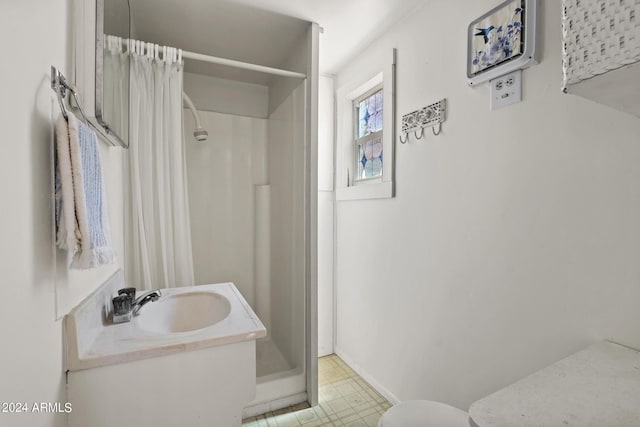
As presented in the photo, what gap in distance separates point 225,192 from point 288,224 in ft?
2.30

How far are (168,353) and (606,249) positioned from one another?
143 centimetres

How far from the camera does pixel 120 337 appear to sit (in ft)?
3.41

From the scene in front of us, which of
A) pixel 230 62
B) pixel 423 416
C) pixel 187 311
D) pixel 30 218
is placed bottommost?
pixel 423 416

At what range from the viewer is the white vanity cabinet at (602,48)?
18.2 inches

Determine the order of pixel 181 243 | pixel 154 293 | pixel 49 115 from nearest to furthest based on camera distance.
A: 1. pixel 49 115
2. pixel 154 293
3. pixel 181 243

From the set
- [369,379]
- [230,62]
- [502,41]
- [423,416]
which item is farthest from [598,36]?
[369,379]

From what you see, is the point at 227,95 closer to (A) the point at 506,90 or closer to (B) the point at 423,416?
(A) the point at 506,90

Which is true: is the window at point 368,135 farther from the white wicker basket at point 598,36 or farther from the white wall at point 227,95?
the white wicker basket at point 598,36

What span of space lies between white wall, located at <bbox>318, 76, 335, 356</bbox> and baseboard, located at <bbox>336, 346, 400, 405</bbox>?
161 mm

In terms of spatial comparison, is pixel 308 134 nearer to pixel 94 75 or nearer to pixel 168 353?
pixel 94 75

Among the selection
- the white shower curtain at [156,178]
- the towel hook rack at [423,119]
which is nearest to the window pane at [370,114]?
the towel hook rack at [423,119]

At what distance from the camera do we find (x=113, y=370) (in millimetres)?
930

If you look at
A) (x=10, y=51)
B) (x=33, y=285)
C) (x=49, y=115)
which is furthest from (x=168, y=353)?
(x=10, y=51)

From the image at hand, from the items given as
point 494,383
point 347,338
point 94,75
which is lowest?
point 347,338
